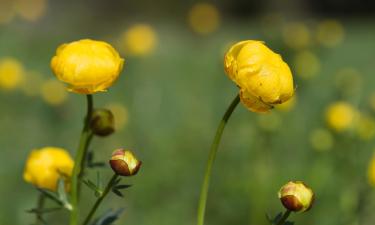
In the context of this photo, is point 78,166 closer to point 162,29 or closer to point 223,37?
point 223,37

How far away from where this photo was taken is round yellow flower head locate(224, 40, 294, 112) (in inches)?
48.6

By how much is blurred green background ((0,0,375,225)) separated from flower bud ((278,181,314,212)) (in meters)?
0.65

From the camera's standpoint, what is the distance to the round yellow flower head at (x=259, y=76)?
1.23 metres

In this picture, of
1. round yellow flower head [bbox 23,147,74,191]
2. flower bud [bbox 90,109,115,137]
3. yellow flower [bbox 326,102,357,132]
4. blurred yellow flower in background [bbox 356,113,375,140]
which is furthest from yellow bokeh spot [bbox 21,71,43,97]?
flower bud [bbox 90,109,115,137]

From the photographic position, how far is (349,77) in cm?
332

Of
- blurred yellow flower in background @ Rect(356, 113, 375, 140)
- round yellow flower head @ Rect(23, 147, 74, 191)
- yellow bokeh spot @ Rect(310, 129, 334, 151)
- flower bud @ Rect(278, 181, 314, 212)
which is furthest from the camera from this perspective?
yellow bokeh spot @ Rect(310, 129, 334, 151)

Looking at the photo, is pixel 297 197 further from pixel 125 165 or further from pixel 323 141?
A: pixel 323 141

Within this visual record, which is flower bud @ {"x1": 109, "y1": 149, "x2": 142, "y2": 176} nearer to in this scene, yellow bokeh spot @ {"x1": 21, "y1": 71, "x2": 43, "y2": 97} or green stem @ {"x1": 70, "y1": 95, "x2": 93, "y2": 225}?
green stem @ {"x1": 70, "y1": 95, "x2": 93, "y2": 225}

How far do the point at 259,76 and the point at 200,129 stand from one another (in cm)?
258

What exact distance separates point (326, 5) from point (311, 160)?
877 cm

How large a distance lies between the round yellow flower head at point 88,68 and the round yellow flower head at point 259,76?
0.19m

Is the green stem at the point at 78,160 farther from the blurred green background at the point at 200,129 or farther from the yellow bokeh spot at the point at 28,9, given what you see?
the yellow bokeh spot at the point at 28,9

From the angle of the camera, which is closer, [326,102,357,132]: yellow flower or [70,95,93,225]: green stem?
[70,95,93,225]: green stem

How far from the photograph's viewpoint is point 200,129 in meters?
3.81
